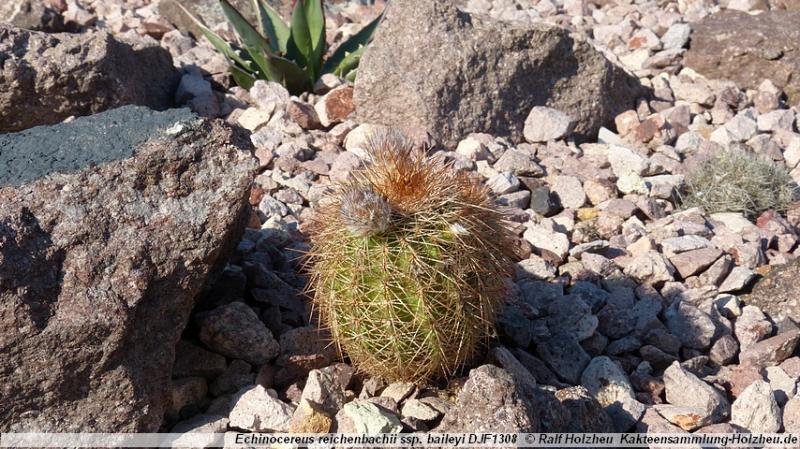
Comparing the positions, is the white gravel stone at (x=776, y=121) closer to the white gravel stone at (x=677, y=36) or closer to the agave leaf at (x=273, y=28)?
the white gravel stone at (x=677, y=36)

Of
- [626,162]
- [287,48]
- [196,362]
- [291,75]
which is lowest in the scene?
[626,162]

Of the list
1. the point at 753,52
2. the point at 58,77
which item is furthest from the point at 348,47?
the point at 753,52

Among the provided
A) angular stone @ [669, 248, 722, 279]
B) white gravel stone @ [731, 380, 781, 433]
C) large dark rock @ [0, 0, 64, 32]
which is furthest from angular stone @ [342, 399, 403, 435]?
large dark rock @ [0, 0, 64, 32]

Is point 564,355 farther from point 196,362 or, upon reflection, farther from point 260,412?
point 196,362

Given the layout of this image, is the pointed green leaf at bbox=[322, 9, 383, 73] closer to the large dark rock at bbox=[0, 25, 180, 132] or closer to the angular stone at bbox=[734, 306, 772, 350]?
the large dark rock at bbox=[0, 25, 180, 132]

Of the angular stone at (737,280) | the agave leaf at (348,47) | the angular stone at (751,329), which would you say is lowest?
the angular stone at (751,329)

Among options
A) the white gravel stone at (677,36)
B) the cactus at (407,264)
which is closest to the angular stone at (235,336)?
the cactus at (407,264)
